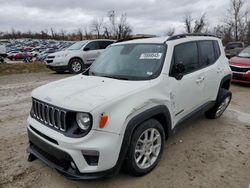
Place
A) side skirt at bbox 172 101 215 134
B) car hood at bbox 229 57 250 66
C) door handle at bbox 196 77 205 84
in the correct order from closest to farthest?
side skirt at bbox 172 101 215 134 < door handle at bbox 196 77 205 84 < car hood at bbox 229 57 250 66

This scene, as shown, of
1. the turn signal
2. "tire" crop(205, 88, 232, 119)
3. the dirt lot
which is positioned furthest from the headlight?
"tire" crop(205, 88, 232, 119)

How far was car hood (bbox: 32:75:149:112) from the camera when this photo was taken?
7.64ft

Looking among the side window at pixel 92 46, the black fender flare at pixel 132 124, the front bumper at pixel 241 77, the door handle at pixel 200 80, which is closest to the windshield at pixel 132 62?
the black fender flare at pixel 132 124

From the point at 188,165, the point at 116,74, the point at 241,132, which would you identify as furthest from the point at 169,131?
the point at 241,132

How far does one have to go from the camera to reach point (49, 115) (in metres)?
2.58

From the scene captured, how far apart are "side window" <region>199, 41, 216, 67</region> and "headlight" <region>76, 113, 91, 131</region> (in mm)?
2476

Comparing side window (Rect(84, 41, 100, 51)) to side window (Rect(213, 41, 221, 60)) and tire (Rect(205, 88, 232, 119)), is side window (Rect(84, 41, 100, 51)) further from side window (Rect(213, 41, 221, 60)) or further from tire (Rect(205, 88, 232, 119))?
tire (Rect(205, 88, 232, 119))

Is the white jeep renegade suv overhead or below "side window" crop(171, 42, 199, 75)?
below

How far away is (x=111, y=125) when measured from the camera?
2266 mm

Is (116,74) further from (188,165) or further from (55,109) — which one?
(188,165)

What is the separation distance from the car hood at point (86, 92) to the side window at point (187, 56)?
32.9 inches

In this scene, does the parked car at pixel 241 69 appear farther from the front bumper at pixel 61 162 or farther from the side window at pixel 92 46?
the front bumper at pixel 61 162

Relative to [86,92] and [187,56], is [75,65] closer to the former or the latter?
[187,56]

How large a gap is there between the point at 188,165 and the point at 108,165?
1284 mm
